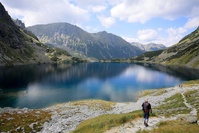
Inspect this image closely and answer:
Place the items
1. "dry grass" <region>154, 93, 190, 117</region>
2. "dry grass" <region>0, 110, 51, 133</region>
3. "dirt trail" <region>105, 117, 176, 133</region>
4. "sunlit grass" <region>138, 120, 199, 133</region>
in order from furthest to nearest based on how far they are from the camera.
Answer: "dry grass" <region>0, 110, 51, 133</region> → "dry grass" <region>154, 93, 190, 117</region> → "dirt trail" <region>105, 117, 176, 133</region> → "sunlit grass" <region>138, 120, 199, 133</region>

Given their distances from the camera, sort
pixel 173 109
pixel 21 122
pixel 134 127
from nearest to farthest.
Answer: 1. pixel 134 127
2. pixel 173 109
3. pixel 21 122

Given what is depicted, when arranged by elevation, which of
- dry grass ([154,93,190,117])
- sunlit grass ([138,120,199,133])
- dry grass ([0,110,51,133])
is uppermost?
sunlit grass ([138,120,199,133])

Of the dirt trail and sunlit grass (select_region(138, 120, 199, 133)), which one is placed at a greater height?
sunlit grass (select_region(138, 120, 199, 133))

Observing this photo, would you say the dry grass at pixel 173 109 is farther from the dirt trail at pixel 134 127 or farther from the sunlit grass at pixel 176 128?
the sunlit grass at pixel 176 128

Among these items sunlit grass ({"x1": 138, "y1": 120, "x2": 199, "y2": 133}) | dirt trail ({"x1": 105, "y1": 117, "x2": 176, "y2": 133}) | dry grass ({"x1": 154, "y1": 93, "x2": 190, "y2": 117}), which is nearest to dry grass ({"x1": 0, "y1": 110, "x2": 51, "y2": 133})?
dirt trail ({"x1": 105, "y1": 117, "x2": 176, "y2": 133})

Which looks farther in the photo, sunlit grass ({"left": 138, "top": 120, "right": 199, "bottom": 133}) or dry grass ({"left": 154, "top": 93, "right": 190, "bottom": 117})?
dry grass ({"left": 154, "top": 93, "right": 190, "bottom": 117})

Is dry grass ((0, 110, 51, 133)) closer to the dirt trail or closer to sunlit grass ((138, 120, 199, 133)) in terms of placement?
the dirt trail

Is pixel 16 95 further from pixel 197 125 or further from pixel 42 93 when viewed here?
pixel 197 125

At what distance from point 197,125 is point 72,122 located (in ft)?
100

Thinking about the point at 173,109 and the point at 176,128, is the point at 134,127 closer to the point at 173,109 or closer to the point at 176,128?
the point at 176,128

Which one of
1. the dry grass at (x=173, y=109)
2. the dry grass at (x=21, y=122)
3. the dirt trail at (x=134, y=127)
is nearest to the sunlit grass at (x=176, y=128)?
the dirt trail at (x=134, y=127)

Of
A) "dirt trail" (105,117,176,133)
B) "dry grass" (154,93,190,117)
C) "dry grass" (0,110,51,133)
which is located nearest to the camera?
"dirt trail" (105,117,176,133)

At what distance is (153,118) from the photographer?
104 ft

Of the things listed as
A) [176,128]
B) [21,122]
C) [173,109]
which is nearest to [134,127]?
[176,128]
